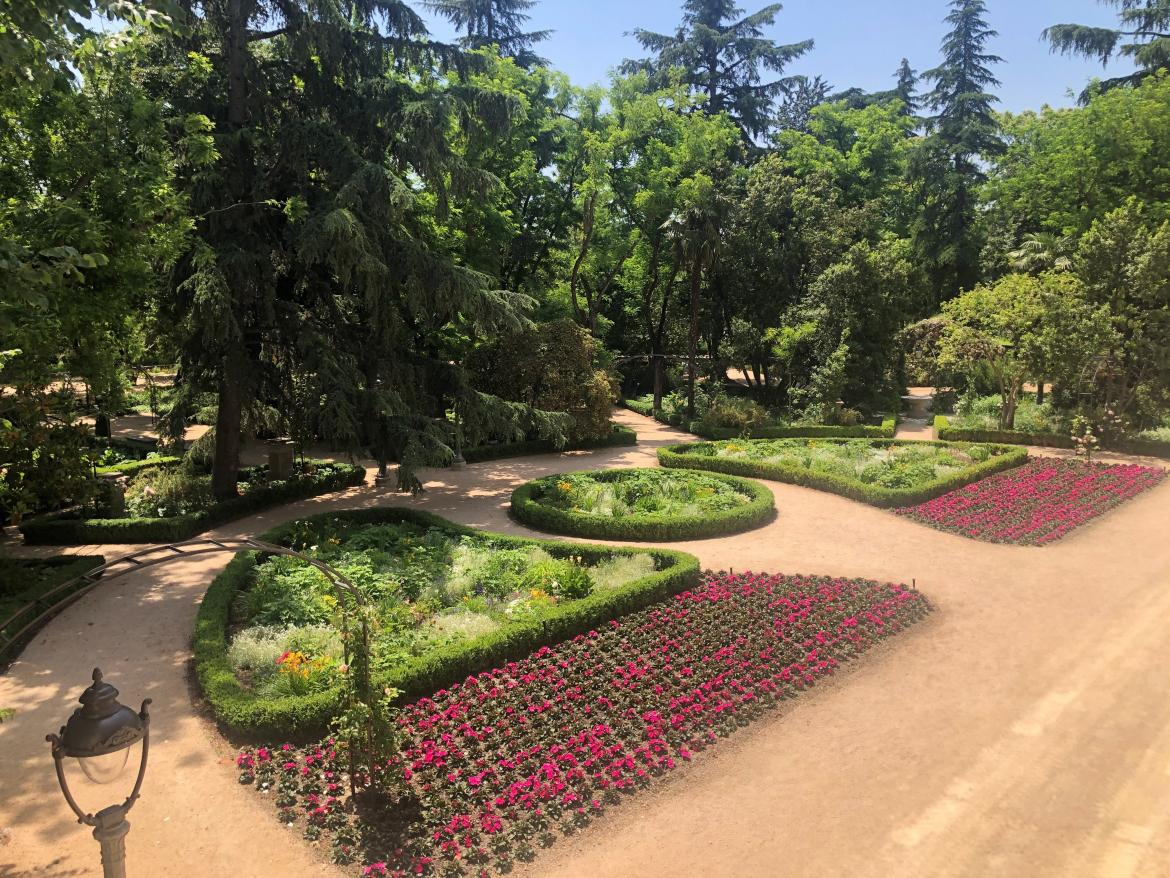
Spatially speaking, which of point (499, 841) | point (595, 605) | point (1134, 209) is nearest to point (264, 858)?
point (499, 841)

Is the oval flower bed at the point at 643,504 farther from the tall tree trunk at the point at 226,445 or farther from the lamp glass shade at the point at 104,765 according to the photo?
the lamp glass shade at the point at 104,765

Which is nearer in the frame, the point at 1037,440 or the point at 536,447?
the point at 1037,440

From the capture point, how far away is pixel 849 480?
59.4 feet

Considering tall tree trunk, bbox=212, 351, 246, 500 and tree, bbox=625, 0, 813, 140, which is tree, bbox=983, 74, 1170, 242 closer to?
tree, bbox=625, 0, 813, 140

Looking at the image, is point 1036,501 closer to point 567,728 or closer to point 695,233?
point 567,728

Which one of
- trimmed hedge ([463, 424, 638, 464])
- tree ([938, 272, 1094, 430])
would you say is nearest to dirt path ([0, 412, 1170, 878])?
trimmed hedge ([463, 424, 638, 464])

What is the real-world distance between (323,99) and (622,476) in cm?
1152

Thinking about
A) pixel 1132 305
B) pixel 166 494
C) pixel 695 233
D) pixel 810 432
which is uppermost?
pixel 695 233

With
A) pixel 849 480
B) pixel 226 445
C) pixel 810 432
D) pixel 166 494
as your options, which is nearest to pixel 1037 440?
pixel 810 432

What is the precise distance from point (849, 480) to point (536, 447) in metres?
10.6

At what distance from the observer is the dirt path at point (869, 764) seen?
6.21 meters

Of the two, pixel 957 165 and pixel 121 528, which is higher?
pixel 957 165

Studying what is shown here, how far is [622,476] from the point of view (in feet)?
63.5

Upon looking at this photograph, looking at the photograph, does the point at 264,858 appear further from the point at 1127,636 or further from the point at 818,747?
the point at 1127,636
